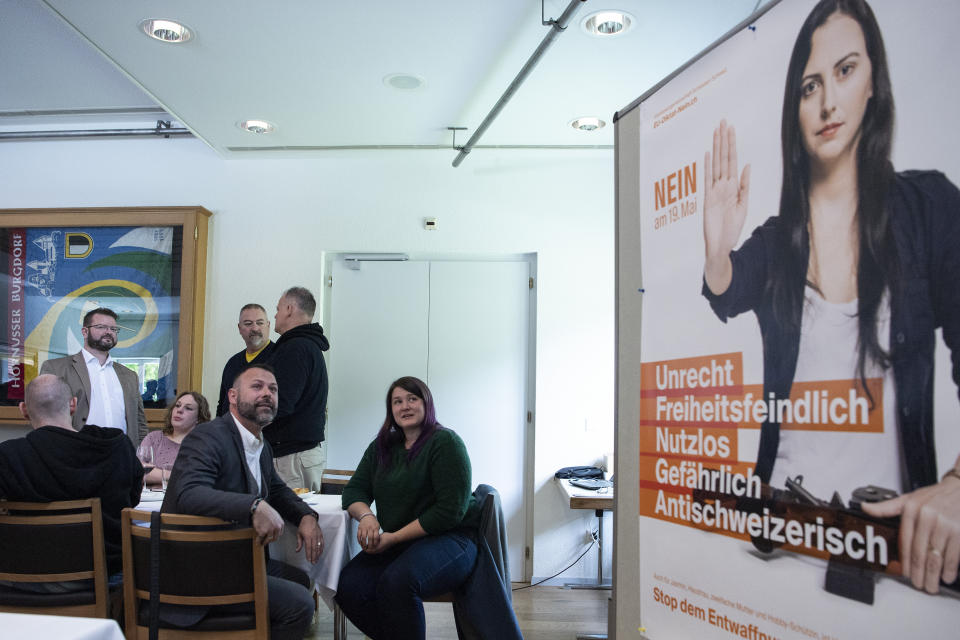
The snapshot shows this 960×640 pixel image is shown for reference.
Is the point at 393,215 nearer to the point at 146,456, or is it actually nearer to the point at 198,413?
the point at 198,413

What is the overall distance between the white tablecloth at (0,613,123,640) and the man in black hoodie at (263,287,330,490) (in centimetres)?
210

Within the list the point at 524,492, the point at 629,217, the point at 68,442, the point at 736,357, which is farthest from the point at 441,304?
the point at 736,357

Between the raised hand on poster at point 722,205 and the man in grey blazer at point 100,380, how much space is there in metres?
3.87

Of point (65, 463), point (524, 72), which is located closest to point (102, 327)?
point (65, 463)

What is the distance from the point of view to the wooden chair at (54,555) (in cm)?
246

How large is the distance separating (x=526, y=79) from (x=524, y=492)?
2.74 m

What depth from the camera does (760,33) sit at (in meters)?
1.32

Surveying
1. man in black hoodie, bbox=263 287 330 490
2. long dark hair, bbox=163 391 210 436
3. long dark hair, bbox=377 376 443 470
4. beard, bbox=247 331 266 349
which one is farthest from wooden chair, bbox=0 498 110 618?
beard, bbox=247 331 266 349

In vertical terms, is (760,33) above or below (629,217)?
above

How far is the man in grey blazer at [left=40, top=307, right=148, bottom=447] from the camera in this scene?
14.1 ft

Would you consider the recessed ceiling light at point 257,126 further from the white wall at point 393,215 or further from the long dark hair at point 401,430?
the long dark hair at point 401,430

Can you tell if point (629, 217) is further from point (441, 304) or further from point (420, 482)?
point (441, 304)

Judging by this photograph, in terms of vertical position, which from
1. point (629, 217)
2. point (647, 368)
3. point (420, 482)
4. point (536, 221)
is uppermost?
point (536, 221)

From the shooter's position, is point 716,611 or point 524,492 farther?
point 524,492
